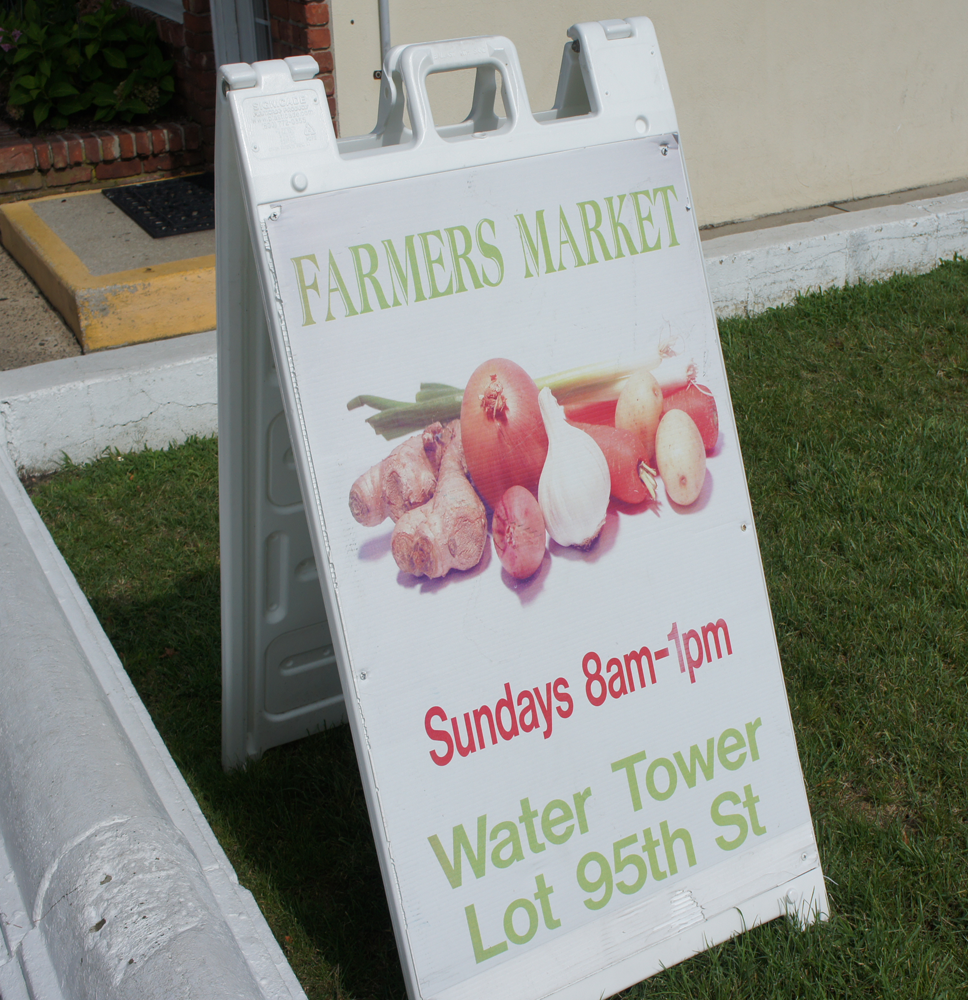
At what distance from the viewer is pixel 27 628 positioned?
2.03 metres

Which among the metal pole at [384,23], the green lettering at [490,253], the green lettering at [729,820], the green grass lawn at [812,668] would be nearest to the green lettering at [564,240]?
the green lettering at [490,253]

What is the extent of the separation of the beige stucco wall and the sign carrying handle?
9.63 feet

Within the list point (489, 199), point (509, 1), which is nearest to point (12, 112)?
point (509, 1)

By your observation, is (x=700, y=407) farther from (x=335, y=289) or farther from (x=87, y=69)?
(x=87, y=69)

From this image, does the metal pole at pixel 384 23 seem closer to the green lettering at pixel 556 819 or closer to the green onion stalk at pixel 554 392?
the green onion stalk at pixel 554 392

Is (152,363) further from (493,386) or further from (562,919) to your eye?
(562,919)

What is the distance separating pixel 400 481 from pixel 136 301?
9.55 feet

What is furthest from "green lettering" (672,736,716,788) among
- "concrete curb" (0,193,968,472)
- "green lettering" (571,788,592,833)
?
"concrete curb" (0,193,968,472)

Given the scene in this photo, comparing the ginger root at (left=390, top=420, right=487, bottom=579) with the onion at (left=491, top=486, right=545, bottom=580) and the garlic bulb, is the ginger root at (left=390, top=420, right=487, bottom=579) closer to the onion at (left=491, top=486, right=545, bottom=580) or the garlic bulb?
the onion at (left=491, top=486, right=545, bottom=580)

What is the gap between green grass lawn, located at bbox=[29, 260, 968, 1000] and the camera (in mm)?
1988

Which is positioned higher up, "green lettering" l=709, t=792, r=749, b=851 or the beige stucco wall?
the beige stucco wall

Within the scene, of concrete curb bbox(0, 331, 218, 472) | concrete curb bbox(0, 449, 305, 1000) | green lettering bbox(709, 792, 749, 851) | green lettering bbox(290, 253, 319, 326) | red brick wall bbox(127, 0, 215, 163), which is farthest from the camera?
red brick wall bbox(127, 0, 215, 163)

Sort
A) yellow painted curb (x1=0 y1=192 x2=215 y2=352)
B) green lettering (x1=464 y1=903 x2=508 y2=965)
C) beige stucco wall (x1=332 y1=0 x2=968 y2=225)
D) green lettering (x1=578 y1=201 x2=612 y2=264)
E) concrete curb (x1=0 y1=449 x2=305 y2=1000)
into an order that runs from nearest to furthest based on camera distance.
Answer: concrete curb (x1=0 y1=449 x2=305 y2=1000) → green lettering (x1=464 y1=903 x2=508 y2=965) → green lettering (x1=578 y1=201 x2=612 y2=264) → yellow painted curb (x1=0 y1=192 x2=215 y2=352) → beige stucco wall (x1=332 y1=0 x2=968 y2=225)

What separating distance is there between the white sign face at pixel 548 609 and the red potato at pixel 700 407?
1 centimetres
